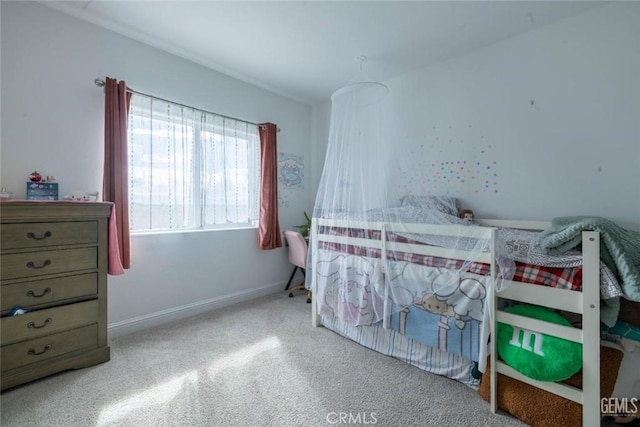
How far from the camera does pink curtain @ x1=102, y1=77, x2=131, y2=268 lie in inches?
84.4

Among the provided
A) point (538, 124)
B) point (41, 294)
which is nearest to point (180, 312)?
point (41, 294)

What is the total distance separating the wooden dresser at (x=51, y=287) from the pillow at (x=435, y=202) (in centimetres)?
238

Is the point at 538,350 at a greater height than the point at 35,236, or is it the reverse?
the point at 35,236

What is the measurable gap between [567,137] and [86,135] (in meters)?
3.65

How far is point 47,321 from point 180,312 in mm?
1061

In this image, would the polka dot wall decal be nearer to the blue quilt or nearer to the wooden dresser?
the blue quilt

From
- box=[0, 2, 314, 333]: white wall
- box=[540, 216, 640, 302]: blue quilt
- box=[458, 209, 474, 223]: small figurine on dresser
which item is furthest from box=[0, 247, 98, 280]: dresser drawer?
box=[458, 209, 474, 223]: small figurine on dresser

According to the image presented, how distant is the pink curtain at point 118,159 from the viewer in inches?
84.4

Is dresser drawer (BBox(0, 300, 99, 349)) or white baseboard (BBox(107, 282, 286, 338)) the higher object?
dresser drawer (BBox(0, 300, 99, 349))

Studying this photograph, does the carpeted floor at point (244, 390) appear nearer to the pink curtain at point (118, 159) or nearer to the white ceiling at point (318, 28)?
the pink curtain at point (118, 159)

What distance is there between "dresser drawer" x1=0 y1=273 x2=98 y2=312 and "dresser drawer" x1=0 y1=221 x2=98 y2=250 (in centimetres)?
22

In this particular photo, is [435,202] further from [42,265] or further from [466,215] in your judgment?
[42,265]

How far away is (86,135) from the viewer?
2148mm

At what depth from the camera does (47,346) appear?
66.7 inches
